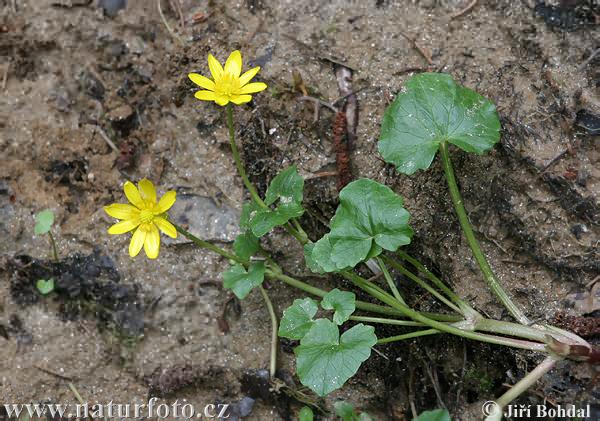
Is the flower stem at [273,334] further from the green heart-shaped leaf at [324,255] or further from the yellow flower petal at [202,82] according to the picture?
the yellow flower petal at [202,82]

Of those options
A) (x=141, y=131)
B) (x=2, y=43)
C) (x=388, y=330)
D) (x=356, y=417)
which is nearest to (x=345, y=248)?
(x=388, y=330)

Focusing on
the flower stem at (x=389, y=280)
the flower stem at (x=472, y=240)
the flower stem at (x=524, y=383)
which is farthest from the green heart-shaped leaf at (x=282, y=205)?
the flower stem at (x=524, y=383)

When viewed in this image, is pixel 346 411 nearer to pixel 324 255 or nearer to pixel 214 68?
pixel 324 255

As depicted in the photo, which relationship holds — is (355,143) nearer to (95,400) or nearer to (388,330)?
(388,330)

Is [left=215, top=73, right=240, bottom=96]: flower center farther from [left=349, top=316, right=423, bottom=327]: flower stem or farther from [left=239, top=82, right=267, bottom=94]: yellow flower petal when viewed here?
[left=349, top=316, right=423, bottom=327]: flower stem

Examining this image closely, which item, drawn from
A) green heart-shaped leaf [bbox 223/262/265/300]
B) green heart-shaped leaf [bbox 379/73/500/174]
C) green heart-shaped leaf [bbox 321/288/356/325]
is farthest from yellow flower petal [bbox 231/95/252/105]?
green heart-shaped leaf [bbox 321/288/356/325]
